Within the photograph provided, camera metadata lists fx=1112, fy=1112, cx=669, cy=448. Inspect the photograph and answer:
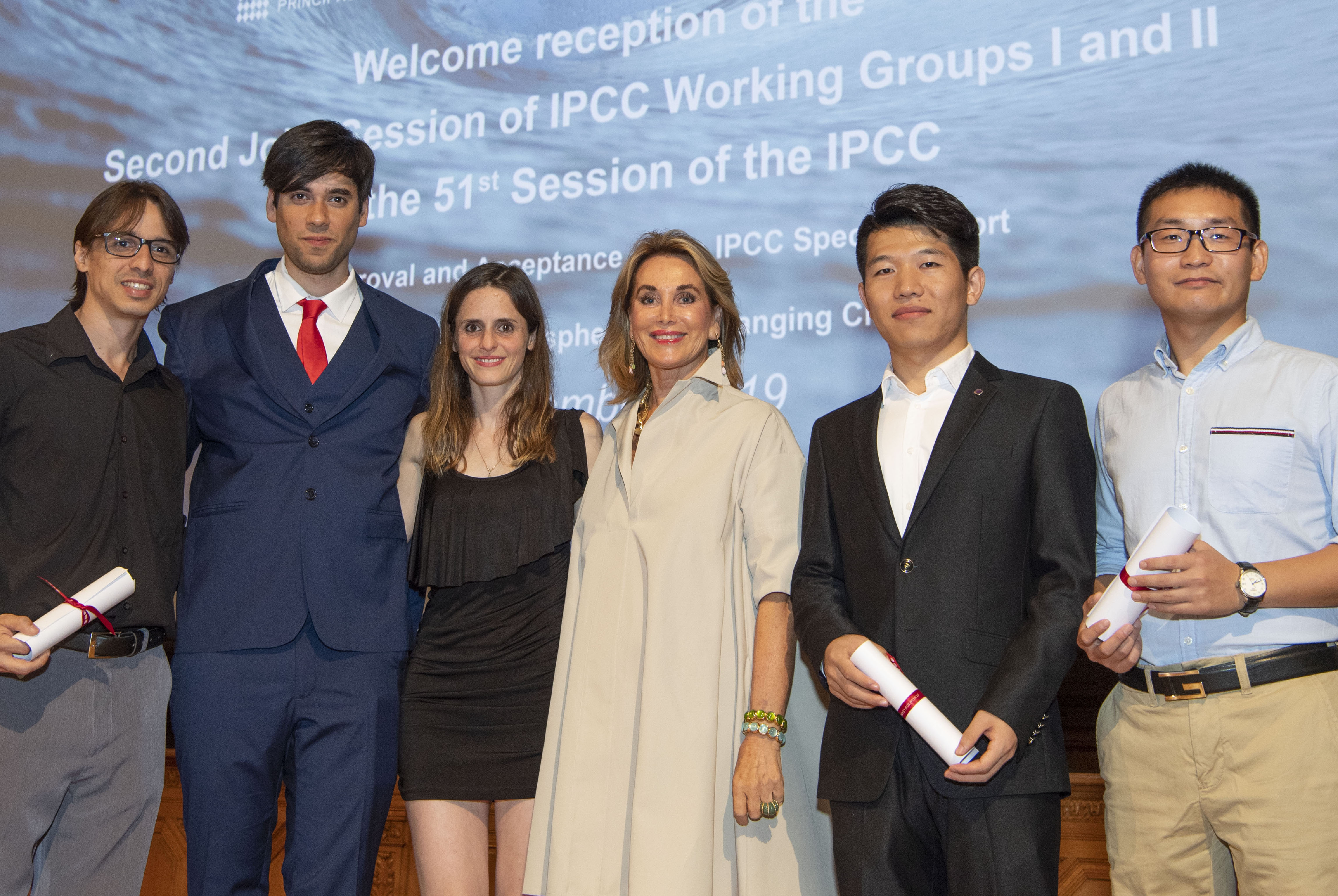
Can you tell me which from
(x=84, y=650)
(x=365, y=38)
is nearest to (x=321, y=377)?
(x=84, y=650)

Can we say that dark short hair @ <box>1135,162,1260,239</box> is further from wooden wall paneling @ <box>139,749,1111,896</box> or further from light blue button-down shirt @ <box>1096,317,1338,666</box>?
wooden wall paneling @ <box>139,749,1111,896</box>

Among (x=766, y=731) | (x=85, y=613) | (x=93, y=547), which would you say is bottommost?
(x=766, y=731)

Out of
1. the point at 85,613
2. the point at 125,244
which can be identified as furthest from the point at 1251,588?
the point at 125,244

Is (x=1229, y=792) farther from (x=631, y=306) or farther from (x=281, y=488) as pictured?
(x=281, y=488)

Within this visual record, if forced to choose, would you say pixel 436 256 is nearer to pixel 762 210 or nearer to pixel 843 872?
pixel 762 210

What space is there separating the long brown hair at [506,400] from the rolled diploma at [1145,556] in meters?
1.24

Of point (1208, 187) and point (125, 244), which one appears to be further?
point (125, 244)

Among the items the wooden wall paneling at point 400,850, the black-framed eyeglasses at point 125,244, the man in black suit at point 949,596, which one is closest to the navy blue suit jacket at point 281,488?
the black-framed eyeglasses at point 125,244

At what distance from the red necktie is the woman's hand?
1205 millimetres

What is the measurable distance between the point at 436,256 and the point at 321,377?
1446mm

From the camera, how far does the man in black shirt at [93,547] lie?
2168mm

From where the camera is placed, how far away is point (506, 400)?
2.60 meters

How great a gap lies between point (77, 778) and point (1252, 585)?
2.18m

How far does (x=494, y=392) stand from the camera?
2.60 meters
